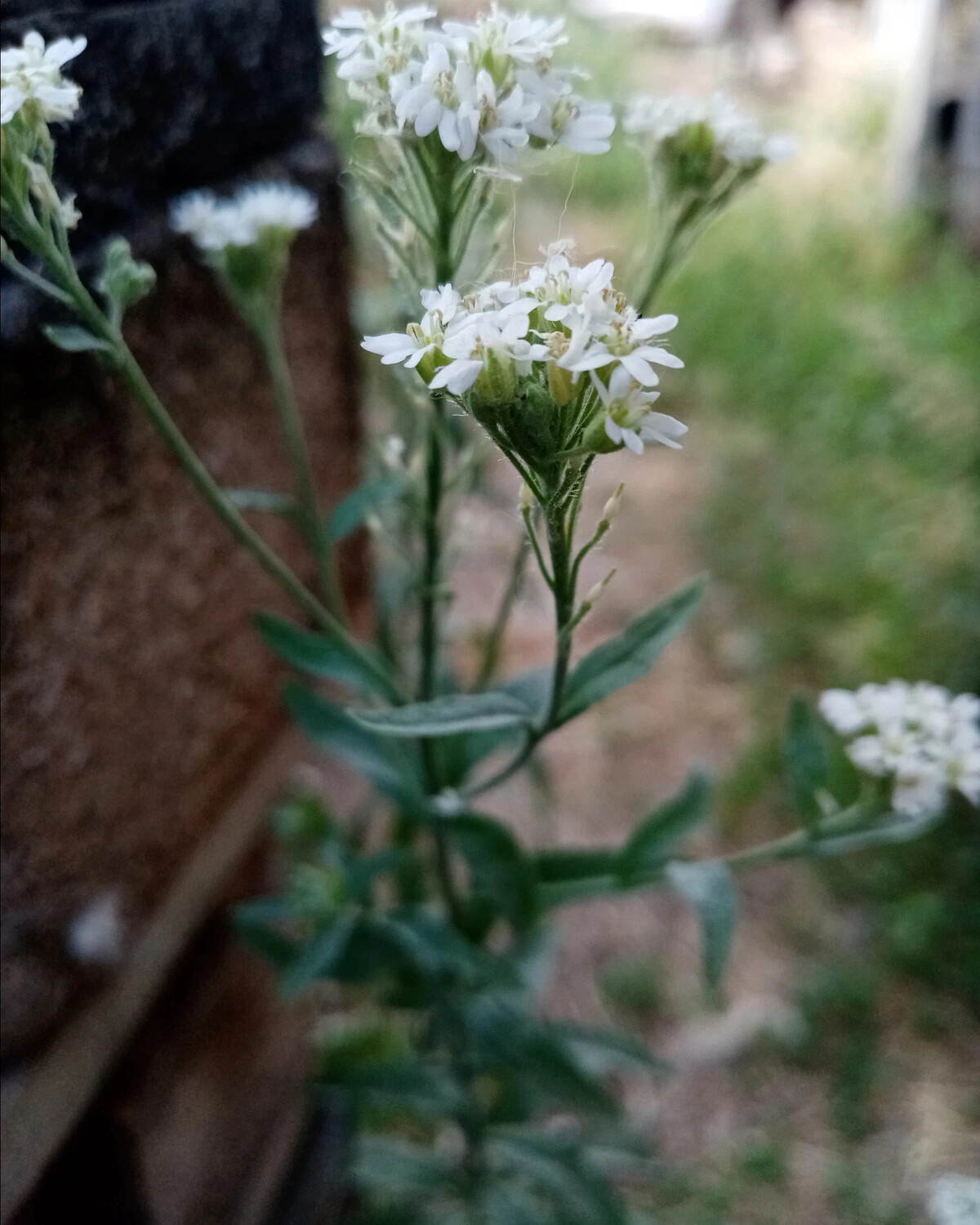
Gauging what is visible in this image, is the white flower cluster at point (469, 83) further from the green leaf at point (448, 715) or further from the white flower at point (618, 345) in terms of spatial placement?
the green leaf at point (448, 715)

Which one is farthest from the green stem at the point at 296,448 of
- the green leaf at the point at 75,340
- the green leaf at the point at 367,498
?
the green leaf at the point at 75,340

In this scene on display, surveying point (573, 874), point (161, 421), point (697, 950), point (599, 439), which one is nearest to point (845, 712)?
point (573, 874)

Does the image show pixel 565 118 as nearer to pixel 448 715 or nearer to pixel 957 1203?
pixel 448 715

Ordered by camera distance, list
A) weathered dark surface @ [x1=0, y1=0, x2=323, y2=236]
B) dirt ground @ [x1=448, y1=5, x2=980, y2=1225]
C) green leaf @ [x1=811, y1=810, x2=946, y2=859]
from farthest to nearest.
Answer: dirt ground @ [x1=448, y1=5, x2=980, y2=1225]
green leaf @ [x1=811, y1=810, x2=946, y2=859]
weathered dark surface @ [x1=0, y1=0, x2=323, y2=236]

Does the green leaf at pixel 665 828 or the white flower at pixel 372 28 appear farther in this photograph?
the green leaf at pixel 665 828

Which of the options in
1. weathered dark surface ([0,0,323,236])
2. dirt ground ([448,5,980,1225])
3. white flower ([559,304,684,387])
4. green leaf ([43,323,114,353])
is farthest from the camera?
dirt ground ([448,5,980,1225])

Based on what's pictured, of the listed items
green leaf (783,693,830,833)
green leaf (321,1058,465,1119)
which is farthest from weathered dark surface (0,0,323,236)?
green leaf (321,1058,465,1119)

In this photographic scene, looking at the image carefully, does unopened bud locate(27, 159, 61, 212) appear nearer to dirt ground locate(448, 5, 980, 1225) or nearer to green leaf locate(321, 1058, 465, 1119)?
dirt ground locate(448, 5, 980, 1225)
